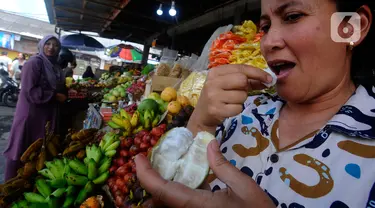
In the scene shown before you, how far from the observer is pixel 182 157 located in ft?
2.93

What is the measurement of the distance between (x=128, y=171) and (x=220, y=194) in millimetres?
1594

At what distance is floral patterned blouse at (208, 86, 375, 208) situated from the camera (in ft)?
2.56

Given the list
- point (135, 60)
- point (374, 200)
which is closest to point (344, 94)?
point (374, 200)

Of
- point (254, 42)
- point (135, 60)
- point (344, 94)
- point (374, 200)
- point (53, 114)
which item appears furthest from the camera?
point (135, 60)

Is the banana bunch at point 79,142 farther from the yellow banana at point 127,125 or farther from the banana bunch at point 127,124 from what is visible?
the yellow banana at point 127,125

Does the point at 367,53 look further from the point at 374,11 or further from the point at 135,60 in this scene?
the point at 135,60

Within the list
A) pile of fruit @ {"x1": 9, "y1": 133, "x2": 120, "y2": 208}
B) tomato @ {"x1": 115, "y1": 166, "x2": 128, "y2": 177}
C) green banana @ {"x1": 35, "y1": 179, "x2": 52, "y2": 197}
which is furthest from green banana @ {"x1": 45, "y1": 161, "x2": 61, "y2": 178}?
tomato @ {"x1": 115, "y1": 166, "x2": 128, "y2": 177}

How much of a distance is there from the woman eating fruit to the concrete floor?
454 cm

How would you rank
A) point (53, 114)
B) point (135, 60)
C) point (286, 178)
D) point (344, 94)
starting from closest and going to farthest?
point (286, 178)
point (344, 94)
point (53, 114)
point (135, 60)

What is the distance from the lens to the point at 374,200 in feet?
2.40

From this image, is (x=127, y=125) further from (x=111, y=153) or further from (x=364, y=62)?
(x=364, y=62)

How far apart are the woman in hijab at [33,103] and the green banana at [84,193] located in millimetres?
2152

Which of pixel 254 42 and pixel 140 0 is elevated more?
pixel 140 0

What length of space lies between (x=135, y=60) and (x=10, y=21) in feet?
40.0
